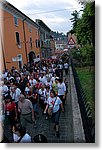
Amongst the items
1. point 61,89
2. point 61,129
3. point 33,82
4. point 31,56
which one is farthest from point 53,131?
point 31,56

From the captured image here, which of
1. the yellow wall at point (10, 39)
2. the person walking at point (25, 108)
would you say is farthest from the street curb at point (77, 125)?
the yellow wall at point (10, 39)

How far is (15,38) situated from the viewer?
19.7 m

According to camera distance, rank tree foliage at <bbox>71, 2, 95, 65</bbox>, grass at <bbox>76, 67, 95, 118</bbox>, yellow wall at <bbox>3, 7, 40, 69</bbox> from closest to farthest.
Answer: grass at <bbox>76, 67, 95, 118</bbox>, tree foliage at <bbox>71, 2, 95, 65</bbox>, yellow wall at <bbox>3, 7, 40, 69</bbox>

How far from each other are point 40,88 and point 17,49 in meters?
11.4

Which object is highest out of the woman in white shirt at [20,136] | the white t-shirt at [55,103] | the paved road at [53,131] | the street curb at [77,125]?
the white t-shirt at [55,103]

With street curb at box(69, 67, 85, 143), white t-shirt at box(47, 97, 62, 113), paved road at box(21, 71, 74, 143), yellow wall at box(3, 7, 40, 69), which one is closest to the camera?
street curb at box(69, 67, 85, 143)

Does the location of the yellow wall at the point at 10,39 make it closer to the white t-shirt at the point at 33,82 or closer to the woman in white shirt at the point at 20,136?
the white t-shirt at the point at 33,82

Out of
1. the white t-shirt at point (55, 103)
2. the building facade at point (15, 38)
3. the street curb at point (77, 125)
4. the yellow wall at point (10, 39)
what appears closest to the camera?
the street curb at point (77, 125)

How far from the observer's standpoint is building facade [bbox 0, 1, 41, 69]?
16519 mm

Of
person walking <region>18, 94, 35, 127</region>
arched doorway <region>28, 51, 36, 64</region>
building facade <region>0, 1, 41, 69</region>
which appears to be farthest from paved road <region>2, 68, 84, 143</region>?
arched doorway <region>28, 51, 36, 64</region>

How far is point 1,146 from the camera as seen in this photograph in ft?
17.8

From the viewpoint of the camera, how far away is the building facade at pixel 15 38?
16519 millimetres

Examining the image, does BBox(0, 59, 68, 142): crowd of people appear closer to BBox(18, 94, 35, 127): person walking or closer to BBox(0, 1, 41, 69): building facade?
BBox(18, 94, 35, 127): person walking

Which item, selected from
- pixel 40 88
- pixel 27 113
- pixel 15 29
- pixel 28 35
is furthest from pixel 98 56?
pixel 28 35
